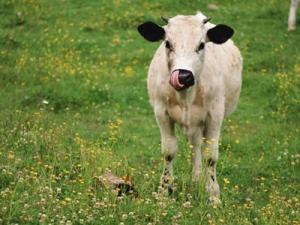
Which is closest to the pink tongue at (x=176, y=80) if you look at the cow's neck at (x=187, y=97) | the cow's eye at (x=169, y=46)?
the cow's eye at (x=169, y=46)

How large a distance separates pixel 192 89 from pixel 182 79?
981mm

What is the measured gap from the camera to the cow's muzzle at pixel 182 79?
897 cm

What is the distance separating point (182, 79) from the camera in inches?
353

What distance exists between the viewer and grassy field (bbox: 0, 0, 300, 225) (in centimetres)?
829

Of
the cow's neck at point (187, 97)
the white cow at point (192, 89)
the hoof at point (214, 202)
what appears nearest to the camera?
the hoof at point (214, 202)

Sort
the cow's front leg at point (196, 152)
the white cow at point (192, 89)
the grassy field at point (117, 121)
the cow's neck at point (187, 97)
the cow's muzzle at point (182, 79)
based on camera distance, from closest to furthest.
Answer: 1. the grassy field at point (117, 121)
2. the cow's muzzle at point (182, 79)
3. the white cow at point (192, 89)
4. the cow's neck at point (187, 97)
5. the cow's front leg at point (196, 152)

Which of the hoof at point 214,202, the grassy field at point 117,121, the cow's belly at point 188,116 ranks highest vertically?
the cow's belly at point 188,116

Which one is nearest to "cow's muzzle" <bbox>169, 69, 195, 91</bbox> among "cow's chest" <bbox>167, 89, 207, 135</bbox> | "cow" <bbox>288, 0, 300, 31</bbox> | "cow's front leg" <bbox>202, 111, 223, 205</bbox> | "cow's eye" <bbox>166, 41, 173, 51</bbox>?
"cow's eye" <bbox>166, 41, 173, 51</bbox>

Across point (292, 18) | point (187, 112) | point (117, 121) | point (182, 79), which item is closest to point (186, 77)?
point (182, 79)

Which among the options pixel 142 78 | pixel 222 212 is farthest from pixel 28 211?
pixel 142 78

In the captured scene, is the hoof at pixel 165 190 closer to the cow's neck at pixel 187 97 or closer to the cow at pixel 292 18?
the cow's neck at pixel 187 97

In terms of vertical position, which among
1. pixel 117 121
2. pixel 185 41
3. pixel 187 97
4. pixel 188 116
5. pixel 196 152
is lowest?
pixel 117 121

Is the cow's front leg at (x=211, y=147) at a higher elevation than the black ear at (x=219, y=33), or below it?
below

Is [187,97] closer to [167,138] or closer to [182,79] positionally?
[167,138]
